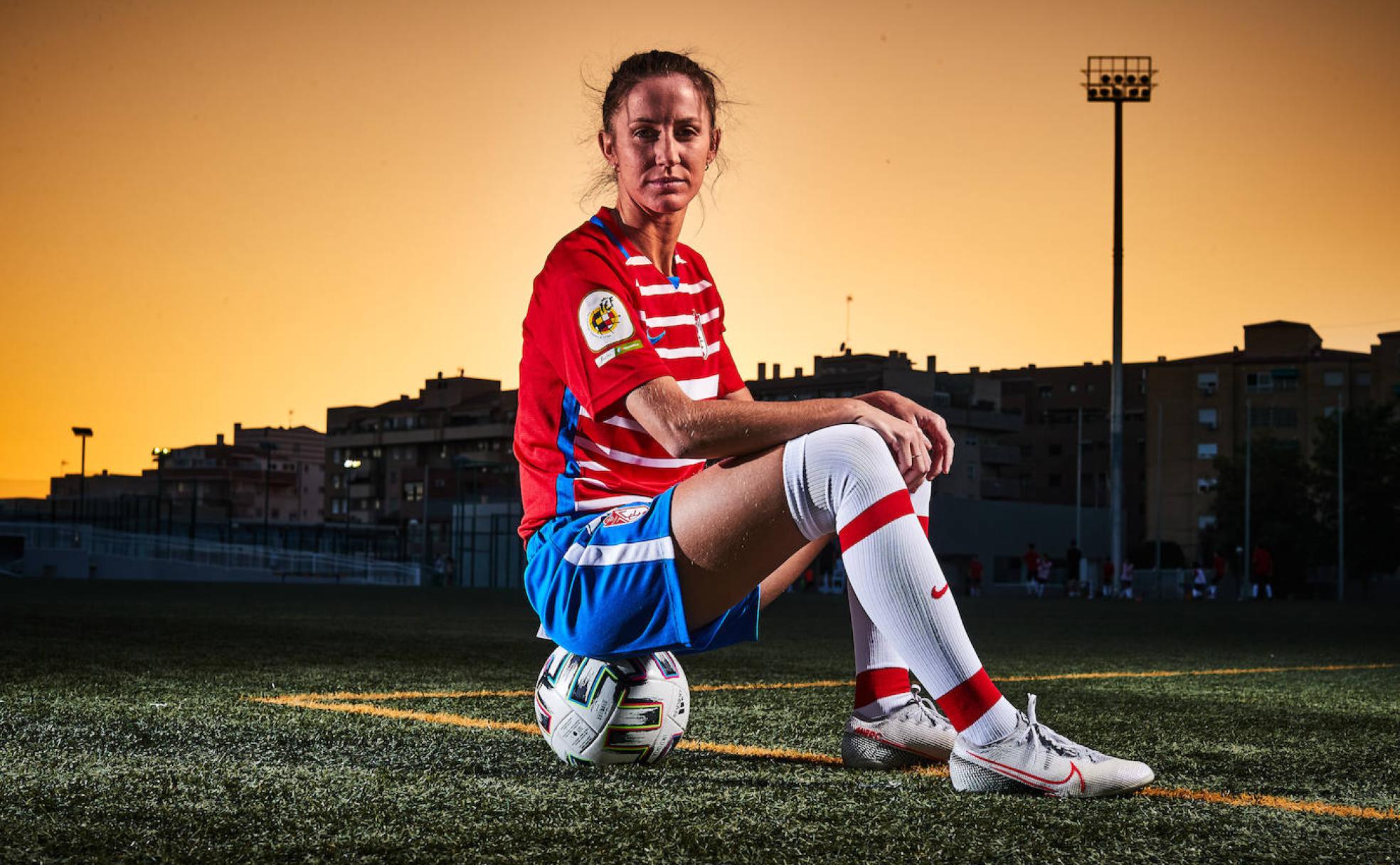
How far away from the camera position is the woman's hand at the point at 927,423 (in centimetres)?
290

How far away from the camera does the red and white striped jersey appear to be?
2973 millimetres

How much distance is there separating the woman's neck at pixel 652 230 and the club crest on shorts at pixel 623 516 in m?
0.55

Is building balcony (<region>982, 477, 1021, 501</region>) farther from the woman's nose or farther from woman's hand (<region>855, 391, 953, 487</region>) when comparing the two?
woman's hand (<region>855, 391, 953, 487</region>)

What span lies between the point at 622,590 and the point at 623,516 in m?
0.16

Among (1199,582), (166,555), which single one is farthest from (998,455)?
(166,555)

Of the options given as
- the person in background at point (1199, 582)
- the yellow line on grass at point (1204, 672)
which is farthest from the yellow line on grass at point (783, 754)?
the person in background at point (1199, 582)

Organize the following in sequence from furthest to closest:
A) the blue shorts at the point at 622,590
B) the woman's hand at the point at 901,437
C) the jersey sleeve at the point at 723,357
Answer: the jersey sleeve at the point at 723,357, the blue shorts at the point at 622,590, the woman's hand at the point at 901,437

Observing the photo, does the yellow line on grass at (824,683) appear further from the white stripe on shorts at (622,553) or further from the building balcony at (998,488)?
the building balcony at (998,488)

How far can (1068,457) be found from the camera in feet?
325

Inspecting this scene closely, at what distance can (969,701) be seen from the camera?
2703mm

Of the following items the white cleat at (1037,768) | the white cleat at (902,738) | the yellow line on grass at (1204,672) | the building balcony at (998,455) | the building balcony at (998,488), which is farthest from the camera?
the building balcony at (998,488)

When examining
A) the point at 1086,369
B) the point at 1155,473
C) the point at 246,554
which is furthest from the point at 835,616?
the point at 1086,369

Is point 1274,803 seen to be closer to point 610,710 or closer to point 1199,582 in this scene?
point 610,710

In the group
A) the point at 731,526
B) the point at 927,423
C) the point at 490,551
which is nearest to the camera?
the point at 731,526
